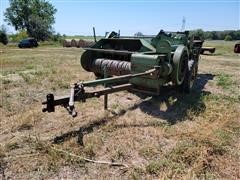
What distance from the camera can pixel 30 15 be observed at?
187 ft

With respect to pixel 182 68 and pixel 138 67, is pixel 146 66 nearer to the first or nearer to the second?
pixel 138 67

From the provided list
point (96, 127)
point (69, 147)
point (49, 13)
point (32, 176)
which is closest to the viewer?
point (32, 176)

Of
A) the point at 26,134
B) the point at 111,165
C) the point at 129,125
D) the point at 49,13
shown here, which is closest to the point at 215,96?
the point at 129,125

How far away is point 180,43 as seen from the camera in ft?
22.0

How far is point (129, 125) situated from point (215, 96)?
2.83 meters

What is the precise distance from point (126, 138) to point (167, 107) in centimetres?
179

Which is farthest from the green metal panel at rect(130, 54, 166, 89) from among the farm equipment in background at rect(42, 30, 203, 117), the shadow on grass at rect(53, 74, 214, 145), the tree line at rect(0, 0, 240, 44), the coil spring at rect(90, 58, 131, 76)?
the tree line at rect(0, 0, 240, 44)

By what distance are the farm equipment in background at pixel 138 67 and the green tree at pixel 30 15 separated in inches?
1975

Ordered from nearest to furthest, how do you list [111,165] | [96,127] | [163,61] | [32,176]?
1. [32,176]
2. [111,165]
3. [96,127]
4. [163,61]

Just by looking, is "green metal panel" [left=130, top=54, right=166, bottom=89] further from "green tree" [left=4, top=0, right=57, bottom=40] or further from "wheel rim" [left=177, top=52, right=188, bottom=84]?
"green tree" [left=4, top=0, right=57, bottom=40]

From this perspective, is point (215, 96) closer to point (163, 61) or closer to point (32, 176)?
point (163, 61)

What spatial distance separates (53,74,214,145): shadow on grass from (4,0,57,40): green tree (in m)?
52.0

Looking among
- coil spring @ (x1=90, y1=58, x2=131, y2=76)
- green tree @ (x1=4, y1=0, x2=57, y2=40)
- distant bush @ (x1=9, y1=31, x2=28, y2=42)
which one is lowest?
coil spring @ (x1=90, y1=58, x2=131, y2=76)

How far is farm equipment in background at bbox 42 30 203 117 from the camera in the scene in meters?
3.74
